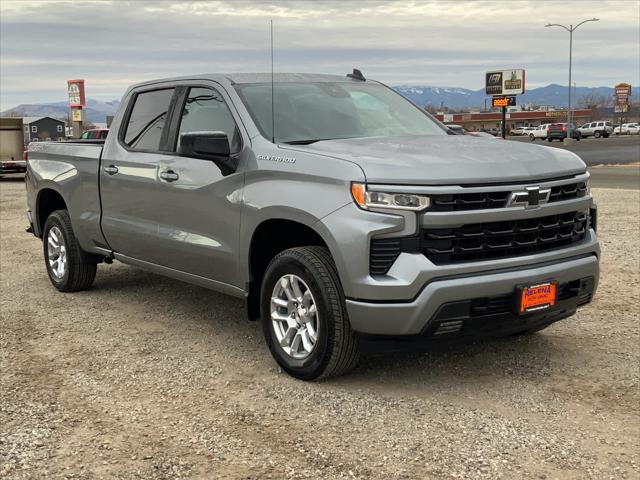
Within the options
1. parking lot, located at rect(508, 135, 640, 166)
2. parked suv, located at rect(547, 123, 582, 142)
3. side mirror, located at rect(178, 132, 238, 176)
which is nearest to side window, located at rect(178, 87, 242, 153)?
side mirror, located at rect(178, 132, 238, 176)

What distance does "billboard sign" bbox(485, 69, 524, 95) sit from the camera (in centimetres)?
5206

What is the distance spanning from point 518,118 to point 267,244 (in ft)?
432

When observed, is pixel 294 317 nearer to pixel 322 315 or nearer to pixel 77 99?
pixel 322 315

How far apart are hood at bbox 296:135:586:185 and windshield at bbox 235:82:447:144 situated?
1.17ft

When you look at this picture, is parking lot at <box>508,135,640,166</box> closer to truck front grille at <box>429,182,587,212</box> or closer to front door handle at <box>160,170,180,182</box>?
front door handle at <box>160,170,180,182</box>

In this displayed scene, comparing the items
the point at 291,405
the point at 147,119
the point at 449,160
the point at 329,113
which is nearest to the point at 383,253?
the point at 449,160

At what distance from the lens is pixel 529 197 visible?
4.27m

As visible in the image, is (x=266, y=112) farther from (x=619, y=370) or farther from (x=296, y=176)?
(x=619, y=370)

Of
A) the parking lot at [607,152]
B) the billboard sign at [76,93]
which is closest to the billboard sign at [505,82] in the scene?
the parking lot at [607,152]

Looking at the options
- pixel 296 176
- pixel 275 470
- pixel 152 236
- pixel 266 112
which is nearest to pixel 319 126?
pixel 266 112

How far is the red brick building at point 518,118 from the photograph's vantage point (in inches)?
4953

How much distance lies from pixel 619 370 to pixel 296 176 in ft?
8.09

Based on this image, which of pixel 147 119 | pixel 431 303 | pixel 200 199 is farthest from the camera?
pixel 147 119

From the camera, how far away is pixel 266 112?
5.25m
